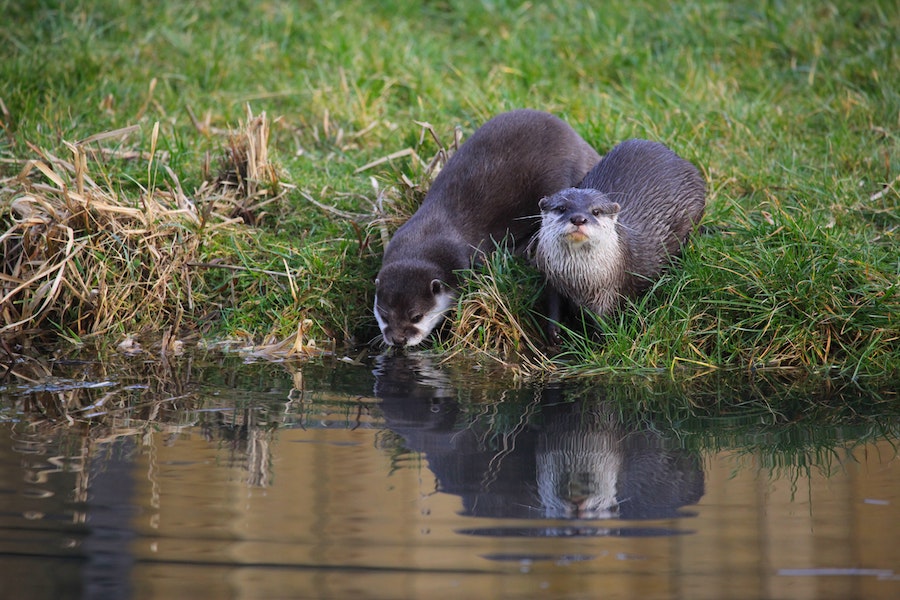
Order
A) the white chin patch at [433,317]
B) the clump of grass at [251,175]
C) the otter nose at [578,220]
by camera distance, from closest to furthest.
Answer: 1. the otter nose at [578,220]
2. the white chin patch at [433,317]
3. the clump of grass at [251,175]

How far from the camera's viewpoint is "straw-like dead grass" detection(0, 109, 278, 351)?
3973 millimetres

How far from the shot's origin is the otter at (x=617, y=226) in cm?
373

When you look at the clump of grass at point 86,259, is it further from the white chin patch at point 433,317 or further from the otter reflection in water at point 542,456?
the otter reflection in water at point 542,456

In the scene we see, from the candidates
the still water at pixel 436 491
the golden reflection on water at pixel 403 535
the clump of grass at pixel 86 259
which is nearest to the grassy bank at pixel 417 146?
the clump of grass at pixel 86 259

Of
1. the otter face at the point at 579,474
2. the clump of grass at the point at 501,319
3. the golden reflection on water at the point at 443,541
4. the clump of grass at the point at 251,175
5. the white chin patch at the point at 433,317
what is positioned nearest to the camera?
the golden reflection on water at the point at 443,541

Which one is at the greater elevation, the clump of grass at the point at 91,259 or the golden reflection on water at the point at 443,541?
the clump of grass at the point at 91,259

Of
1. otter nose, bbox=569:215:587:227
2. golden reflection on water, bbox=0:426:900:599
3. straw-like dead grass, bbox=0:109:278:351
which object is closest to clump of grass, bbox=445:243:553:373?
otter nose, bbox=569:215:587:227

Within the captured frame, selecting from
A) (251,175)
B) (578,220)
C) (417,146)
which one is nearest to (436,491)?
(578,220)

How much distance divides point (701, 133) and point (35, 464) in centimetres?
344

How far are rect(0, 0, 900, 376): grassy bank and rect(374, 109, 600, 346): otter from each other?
17 centimetres

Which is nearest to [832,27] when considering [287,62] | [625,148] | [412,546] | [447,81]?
[447,81]

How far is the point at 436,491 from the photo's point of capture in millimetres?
2521

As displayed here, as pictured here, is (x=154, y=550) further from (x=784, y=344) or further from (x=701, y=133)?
(x=701, y=133)

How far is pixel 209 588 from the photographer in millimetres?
1995
